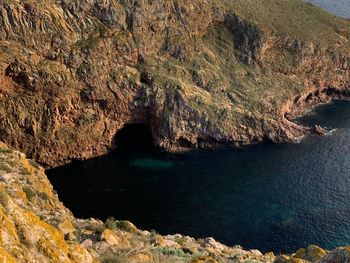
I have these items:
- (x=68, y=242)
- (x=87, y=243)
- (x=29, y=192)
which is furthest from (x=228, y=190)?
(x=68, y=242)

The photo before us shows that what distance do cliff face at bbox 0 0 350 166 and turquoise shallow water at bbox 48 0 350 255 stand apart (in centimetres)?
567

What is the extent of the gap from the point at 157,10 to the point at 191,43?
11536 mm

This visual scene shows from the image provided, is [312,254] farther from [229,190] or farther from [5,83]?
[5,83]

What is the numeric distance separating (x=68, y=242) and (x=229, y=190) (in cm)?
6573

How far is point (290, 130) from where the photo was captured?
351ft

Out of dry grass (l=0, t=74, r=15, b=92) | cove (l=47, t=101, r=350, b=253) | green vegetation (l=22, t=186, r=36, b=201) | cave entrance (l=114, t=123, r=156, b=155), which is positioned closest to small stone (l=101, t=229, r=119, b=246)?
green vegetation (l=22, t=186, r=36, b=201)

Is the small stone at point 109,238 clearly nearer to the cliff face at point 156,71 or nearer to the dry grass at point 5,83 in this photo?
the cliff face at point 156,71

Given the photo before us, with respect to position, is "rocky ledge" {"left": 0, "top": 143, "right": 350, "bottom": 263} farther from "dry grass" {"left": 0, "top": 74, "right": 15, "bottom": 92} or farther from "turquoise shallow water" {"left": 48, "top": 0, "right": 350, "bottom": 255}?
"dry grass" {"left": 0, "top": 74, "right": 15, "bottom": 92}

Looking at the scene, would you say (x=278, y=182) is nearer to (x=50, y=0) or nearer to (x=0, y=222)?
(x=50, y=0)

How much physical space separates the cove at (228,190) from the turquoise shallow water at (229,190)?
0.16 meters

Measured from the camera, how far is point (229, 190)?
270ft

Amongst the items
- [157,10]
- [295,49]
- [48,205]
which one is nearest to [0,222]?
[48,205]

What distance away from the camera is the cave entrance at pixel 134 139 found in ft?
322

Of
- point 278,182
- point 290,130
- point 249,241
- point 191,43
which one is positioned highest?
point 191,43
